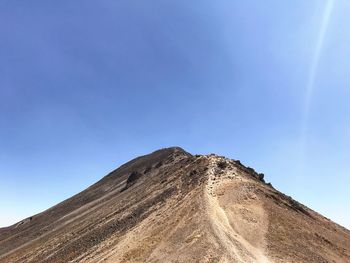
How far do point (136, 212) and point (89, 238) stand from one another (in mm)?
7271

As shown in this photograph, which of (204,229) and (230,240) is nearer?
(230,240)

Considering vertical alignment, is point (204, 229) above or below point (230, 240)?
above

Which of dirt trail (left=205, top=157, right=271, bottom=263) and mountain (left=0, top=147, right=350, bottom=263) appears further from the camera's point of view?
mountain (left=0, top=147, right=350, bottom=263)

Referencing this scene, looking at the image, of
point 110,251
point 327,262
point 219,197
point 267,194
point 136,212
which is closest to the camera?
point 327,262

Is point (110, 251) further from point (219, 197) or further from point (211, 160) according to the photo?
point (211, 160)

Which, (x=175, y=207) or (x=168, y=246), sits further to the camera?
(x=175, y=207)

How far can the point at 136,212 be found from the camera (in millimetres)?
55438

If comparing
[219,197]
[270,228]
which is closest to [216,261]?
[270,228]

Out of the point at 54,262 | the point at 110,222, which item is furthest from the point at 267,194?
the point at 54,262

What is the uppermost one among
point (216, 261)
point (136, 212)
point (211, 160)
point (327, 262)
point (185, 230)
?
point (211, 160)

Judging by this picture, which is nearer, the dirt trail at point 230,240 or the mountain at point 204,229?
the dirt trail at point 230,240

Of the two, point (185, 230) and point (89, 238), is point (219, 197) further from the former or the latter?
point (89, 238)

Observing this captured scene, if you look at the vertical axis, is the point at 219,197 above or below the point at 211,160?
below

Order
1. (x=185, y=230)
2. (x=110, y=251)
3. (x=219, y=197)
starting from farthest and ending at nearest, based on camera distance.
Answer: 1. (x=219, y=197)
2. (x=110, y=251)
3. (x=185, y=230)
